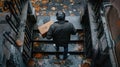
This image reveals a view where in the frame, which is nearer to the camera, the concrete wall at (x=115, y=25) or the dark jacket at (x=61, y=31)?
the concrete wall at (x=115, y=25)

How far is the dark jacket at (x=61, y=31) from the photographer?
336 inches

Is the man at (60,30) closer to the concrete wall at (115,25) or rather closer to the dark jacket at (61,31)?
the dark jacket at (61,31)

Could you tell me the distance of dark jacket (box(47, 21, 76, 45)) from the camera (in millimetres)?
8539

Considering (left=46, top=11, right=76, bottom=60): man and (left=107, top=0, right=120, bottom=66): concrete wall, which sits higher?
(left=107, top=0, right=120, bottom=66): concrete wall

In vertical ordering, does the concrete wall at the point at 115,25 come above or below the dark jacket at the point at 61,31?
above

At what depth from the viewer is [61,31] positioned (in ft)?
28.2

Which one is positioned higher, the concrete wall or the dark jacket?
the concrete wall

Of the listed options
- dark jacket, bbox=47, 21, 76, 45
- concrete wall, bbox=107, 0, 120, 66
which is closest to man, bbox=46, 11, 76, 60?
dark jacket, bbox=47, 21, 76, 45

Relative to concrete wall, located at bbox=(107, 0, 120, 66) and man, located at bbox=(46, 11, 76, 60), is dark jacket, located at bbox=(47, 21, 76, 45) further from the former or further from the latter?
concrete wall, located at bbox=(107, 0, 120, 66)

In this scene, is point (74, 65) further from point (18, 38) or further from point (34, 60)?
point (18, 38)

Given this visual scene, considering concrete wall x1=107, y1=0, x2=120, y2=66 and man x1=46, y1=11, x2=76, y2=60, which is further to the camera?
man x1=46, y1=11, x2=76, y2=60

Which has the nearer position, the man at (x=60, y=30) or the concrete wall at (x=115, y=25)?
the concrete wall at (x=115, y=25)

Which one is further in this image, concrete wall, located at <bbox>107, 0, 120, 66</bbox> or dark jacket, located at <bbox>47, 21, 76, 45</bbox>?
dark jacket, located at <bbox>47, 21, 76, 45</bbox>

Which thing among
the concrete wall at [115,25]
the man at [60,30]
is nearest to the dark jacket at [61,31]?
the man at [60,30]
